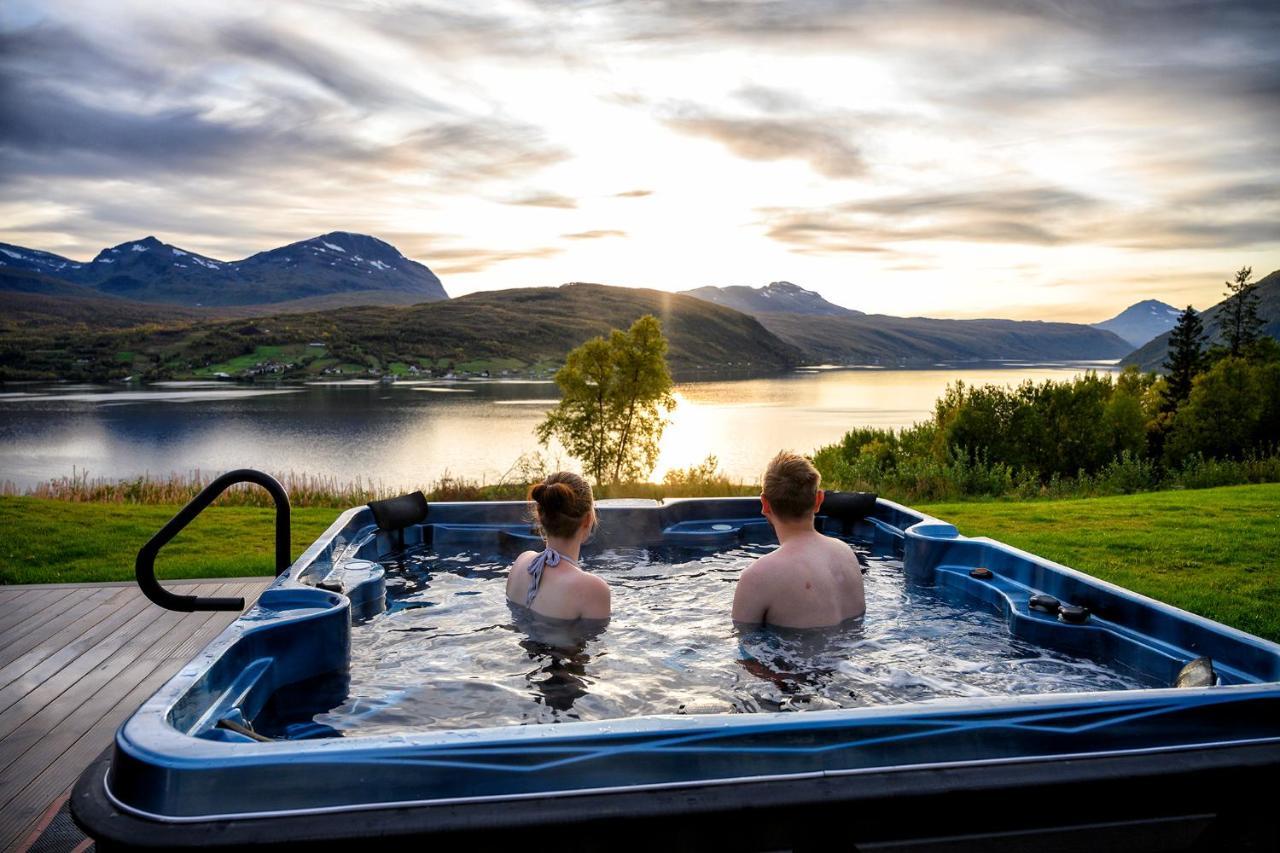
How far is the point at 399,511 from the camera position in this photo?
5199mm

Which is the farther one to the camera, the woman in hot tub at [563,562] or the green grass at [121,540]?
the green grass at [121,540]

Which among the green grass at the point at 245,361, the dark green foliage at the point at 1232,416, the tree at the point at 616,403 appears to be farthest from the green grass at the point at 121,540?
the green grass at the point at 245,361

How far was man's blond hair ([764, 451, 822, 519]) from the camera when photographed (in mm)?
3369

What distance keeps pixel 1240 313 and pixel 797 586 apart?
43532 mm

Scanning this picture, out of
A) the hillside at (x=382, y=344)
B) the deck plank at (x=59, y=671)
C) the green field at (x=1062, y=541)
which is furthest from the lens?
the hillside at (x=382, y=344)

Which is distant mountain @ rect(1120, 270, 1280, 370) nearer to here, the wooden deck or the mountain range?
the mountain range

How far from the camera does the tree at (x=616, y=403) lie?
576 inches

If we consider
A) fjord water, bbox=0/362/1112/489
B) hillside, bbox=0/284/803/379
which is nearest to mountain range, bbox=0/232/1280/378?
hillside, bbox=0/284/803/379

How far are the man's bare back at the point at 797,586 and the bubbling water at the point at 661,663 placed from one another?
0.27 ft

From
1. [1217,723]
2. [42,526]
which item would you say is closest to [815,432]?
[42,526]

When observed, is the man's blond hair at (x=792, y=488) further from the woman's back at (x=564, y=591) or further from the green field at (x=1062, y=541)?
the green field at (x=1062, y=541)

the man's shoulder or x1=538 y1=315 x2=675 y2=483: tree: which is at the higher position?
x1=538 y1=315 x2=675 y2=483: tree

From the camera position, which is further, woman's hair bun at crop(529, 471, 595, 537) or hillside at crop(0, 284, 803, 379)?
hillside at crop(0, 284, 803, 379)

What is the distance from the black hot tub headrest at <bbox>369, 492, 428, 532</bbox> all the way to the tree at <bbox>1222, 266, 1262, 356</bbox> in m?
41.2
